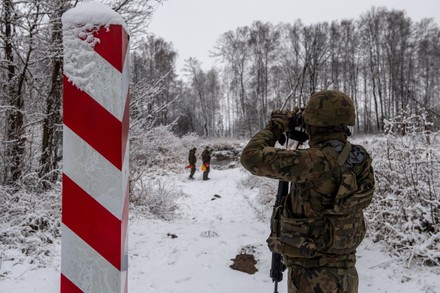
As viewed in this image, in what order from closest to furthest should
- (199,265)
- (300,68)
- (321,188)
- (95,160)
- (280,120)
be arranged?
1. (95,160)
2. (321,188)
3. (280,120)
4. (199,265)
5. (300,68)

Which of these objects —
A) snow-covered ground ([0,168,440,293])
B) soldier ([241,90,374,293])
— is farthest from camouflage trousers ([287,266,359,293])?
snow-covered ground ([0,168,440,293])

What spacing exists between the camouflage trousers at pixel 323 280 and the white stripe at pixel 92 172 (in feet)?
4.14

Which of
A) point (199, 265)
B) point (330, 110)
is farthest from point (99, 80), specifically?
point (199, 265)

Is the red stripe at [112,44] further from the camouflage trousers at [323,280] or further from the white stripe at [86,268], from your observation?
the camouflage trousers at [323,280]

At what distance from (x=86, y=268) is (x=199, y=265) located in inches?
153

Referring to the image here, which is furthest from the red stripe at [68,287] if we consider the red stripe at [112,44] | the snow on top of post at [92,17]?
the snow on top of post at [92,17]

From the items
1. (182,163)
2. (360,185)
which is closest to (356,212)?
(360,185)

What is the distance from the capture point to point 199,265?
14.8ft

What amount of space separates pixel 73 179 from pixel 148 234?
520 centimetres

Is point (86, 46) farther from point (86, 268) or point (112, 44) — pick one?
point (86, 268)

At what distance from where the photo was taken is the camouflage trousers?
1694 mm

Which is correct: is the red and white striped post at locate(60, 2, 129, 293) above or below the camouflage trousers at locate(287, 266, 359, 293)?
above

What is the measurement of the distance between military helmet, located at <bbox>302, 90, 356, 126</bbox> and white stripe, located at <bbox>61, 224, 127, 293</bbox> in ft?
4.06

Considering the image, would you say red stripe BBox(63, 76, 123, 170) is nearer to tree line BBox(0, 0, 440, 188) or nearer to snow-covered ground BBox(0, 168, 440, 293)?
snow-covered ground BBox(0, 168, 440, 293)
